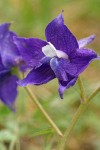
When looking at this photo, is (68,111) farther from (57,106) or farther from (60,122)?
(60,122)

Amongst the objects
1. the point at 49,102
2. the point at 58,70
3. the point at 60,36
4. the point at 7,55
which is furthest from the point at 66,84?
the point at 49,102

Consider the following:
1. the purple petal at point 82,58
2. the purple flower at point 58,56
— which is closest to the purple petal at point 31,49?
the purple flower at point 58,56

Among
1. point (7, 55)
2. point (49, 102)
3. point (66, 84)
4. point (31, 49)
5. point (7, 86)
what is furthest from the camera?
point (49, 102)

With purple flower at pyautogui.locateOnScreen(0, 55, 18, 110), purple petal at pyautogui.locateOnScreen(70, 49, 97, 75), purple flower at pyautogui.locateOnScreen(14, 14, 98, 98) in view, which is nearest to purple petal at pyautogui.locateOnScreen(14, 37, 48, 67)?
purple flower at pyautogui.locateOnScreen(14, 14, 98, 98)

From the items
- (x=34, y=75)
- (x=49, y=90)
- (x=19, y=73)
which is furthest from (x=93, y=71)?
(x=34, y=75)

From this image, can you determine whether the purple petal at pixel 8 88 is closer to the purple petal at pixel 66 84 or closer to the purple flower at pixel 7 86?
the purple flower at pixel 7 86

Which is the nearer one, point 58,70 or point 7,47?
point 58,70

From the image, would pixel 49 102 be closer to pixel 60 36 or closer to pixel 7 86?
pixel 7 86

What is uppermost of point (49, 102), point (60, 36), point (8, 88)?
point (60, 36)
